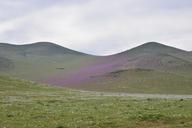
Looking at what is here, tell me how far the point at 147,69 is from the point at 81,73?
61.1 ft

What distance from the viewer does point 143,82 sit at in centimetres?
12481

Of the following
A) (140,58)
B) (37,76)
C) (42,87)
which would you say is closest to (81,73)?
(37,76)

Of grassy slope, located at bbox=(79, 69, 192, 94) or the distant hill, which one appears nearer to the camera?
grassy slope, located at bbox=(79, 69, 192, 94)

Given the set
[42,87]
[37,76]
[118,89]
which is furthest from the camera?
[37,76]

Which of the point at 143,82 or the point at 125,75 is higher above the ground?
the point at 125,75

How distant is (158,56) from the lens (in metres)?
167

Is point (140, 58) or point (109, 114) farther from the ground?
point (140, 58)

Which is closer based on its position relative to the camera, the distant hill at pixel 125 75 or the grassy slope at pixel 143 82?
the grassy slope at pixel 143 82

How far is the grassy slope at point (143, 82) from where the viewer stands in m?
116

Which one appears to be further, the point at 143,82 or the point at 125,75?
the point at 125,75

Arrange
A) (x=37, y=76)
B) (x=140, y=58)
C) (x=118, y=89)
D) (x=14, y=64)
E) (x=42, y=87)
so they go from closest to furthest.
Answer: (x=42, y=87) < (x=118, y=89) < (x=37, y=76) < (x=140, y=58) < (x=14, y=64)

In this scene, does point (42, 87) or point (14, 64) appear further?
point (14, 64)

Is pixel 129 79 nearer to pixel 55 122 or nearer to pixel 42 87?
pixel 42 87

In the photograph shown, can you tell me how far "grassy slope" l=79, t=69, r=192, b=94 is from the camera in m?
116
